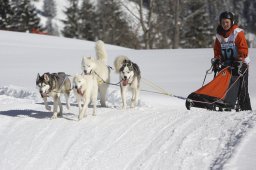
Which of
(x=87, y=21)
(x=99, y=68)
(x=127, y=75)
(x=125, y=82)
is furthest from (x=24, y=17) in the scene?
(x=127, y=75)

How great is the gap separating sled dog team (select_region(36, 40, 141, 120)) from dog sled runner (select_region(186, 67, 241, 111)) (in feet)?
4.62

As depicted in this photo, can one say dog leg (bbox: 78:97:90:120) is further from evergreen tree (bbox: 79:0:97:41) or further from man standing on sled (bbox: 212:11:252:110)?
evergreen tree (bbox: 79:0:97:41)

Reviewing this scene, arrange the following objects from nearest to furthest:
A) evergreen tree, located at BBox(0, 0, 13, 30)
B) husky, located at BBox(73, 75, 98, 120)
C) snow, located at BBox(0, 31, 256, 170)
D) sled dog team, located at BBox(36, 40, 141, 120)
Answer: snow, located at BBox(0, 31, 256, 170)
husky, located at BBox(73, 75, 98, 120)
sled dog team, located at BBox(36, 40, 141, 120)
evergreen tree, located at BBox(0, 0, 13, 30)

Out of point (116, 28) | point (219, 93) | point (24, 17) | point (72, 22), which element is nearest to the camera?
point (219, 93)

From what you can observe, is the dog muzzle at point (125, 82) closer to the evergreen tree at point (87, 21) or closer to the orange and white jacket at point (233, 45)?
the orange and white jacket at point (233, 45)

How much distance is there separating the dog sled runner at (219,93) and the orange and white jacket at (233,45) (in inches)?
10.7

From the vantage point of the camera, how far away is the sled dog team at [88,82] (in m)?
6.91

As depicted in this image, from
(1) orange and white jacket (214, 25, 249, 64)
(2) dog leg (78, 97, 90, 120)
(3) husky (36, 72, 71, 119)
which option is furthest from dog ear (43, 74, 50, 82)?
(1) orange and white jacket (214, 25, 249, 64)

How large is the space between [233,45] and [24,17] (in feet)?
147

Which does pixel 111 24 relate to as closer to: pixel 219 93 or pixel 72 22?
pixel 72 22

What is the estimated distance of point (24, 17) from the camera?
49625 millimetres

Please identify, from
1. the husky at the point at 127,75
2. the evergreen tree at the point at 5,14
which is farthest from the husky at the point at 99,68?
the evergreen tree at the point at 5,14

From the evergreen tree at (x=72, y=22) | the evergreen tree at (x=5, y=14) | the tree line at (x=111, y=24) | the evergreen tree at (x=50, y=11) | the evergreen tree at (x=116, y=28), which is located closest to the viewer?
the tree line at (x=111, y=24)

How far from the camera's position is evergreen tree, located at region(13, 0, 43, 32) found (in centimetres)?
4834
